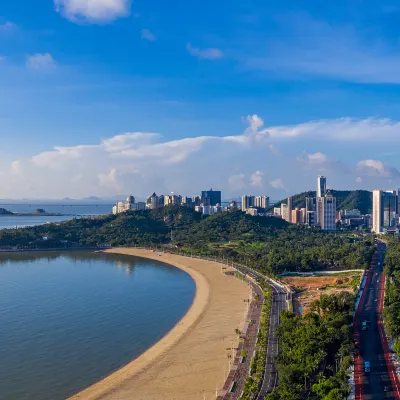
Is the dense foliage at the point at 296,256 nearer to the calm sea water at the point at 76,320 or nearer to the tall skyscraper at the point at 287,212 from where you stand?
the calm sea water at the point at 76,320

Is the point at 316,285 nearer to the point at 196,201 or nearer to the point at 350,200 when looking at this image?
the point at 196,201

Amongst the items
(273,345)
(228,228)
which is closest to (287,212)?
(228,228)

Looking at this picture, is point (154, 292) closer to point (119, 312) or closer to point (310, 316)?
point (119, 312)

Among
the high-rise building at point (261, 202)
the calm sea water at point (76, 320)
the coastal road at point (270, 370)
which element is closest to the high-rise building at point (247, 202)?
the high-rise building at point (261, 202)

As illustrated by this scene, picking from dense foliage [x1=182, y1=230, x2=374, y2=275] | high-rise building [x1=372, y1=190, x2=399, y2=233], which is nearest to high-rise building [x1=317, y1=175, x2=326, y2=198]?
high-rise building [x1=372, y1=190, x2=399, y2=233]

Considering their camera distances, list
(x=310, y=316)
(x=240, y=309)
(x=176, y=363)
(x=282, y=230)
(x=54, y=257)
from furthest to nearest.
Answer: (x=282, y=230) → (x=54, y=257) → (x=240, y=309) → (x=310, y=316) → (x=176, y=363)

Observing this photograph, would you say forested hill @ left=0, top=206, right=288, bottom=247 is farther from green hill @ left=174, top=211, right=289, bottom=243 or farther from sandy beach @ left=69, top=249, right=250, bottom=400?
sandy beach @ left=69, top=249, right=250, bottom=400

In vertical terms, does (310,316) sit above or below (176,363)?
above

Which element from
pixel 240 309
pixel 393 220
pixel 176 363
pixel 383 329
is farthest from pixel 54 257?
pixel 393 220
